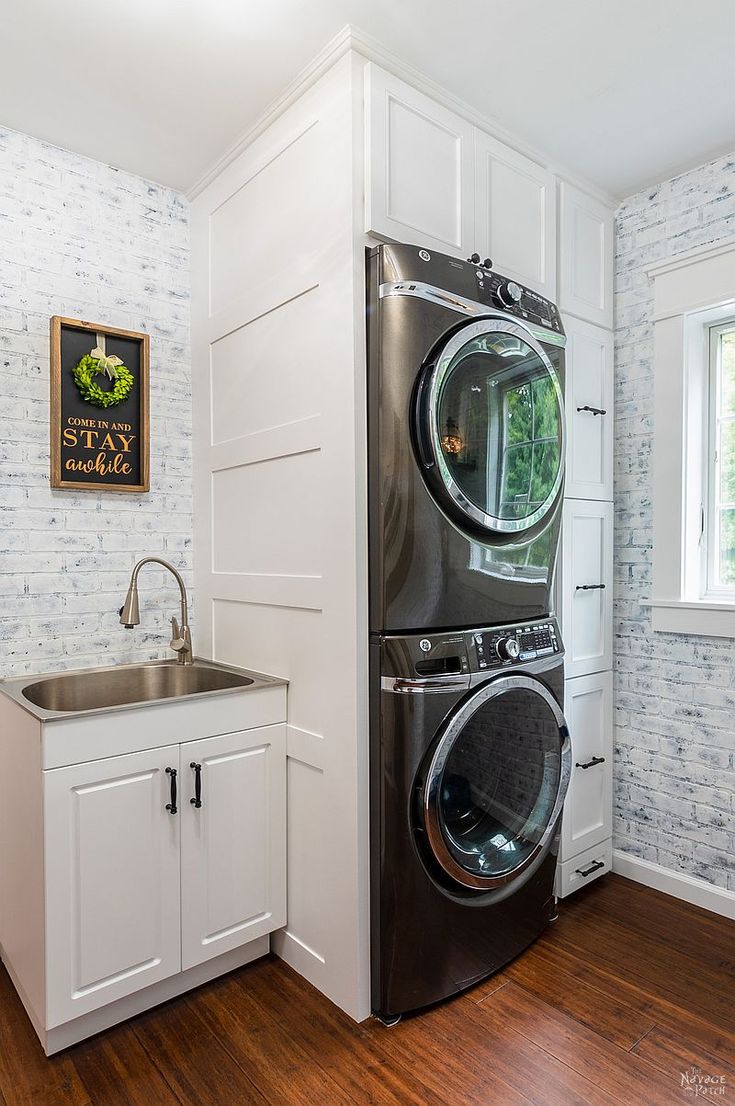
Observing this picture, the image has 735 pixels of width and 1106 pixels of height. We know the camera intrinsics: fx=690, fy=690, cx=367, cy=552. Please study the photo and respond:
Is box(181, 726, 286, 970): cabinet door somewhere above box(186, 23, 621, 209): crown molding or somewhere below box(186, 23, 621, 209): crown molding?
below

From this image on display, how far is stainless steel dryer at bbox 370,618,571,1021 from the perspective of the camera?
1.78 meters

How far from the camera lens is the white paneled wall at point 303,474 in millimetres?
1805

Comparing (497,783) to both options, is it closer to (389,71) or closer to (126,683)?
(126,683)

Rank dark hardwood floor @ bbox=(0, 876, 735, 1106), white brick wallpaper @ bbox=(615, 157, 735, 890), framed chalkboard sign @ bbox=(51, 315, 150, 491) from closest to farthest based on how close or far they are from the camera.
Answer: dark hardwood floor @ bbox=(0, 876, 735, 1106) → framed chalkboard sign @ bbox=(51, 315, 150, 491) → white brick wallpaper @ bbox=(615, 157, 735, 890)

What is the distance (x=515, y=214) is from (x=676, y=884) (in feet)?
7.77

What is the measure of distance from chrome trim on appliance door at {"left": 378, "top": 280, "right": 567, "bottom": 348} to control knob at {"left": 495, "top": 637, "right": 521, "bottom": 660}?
0.92m

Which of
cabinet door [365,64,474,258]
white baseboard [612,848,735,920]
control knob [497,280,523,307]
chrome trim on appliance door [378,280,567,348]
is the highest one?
cabinet door [365,64,474,258]

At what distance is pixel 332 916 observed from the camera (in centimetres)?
189

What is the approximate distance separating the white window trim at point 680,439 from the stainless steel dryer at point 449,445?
0.68 m

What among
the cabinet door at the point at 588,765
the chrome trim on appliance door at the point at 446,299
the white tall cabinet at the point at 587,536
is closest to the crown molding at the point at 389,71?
the white tall cabinet at the point at 587,536

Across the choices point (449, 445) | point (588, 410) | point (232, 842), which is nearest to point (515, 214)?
point (588, 410)

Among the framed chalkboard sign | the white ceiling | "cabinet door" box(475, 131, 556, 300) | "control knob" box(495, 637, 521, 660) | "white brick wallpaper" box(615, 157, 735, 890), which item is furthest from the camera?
"white brick wallpaper" box(615, 157, 735, 890)

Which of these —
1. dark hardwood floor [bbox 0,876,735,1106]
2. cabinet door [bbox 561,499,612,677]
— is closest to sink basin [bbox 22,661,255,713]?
dark hardwood floor [bbox 0,876,735,1106]

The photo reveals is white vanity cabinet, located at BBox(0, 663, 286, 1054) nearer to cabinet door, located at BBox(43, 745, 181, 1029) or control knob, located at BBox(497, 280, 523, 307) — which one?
cabinet door, located at BBox(43, 745, 181, 1029)
